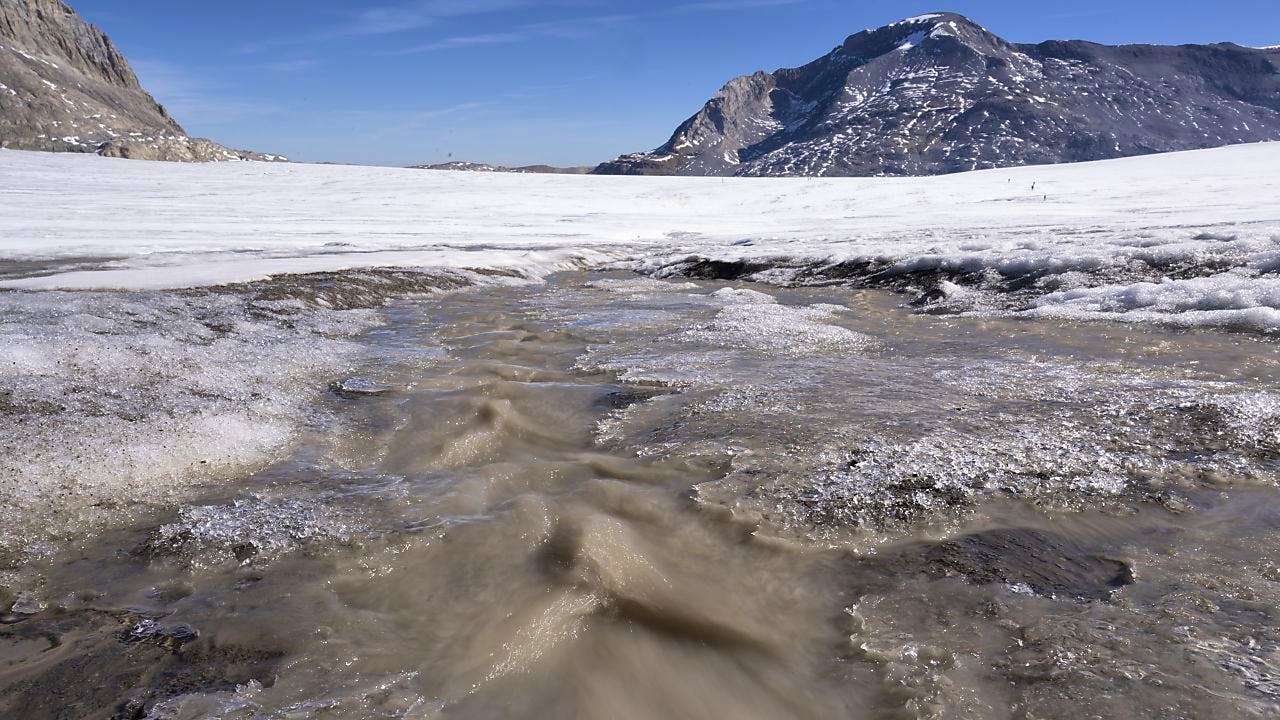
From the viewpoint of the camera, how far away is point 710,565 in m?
2.81

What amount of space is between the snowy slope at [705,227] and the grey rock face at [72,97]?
20605 millimetres

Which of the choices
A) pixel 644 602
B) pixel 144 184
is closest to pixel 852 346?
pixel 644 602

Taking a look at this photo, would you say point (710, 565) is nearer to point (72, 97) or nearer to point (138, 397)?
point (138, 397)

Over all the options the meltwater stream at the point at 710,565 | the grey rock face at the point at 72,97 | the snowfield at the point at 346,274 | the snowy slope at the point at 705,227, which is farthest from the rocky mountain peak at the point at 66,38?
the meltwater stream at the point at 710,565

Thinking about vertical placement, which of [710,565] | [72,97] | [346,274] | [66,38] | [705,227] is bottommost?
[710,565]

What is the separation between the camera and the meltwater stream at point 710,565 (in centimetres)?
203

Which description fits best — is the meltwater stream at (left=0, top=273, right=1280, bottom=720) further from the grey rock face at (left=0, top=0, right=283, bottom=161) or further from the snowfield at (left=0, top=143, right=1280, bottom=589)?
the grey rock face at (left=0, top=0, right=283, bottom=161)

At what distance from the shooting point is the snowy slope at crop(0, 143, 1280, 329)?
984 centimetres

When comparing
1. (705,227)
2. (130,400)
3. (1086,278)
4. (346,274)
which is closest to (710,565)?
(130,400)

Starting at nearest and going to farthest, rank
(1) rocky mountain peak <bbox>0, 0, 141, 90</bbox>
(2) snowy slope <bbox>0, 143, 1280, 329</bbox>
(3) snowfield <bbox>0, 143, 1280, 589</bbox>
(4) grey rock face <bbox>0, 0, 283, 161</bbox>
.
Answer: (3) snowfield <bbox>0, 143, 1280, 589</bbox>, (2) snowy slope <bbox>0, 143, 1280, 329</bbox>, (4) grey rock face <bbox>0, 0, 283, 161</bbox>, (1) rocky mountain peak <bbox>0, 0, 141, 90</bbox>

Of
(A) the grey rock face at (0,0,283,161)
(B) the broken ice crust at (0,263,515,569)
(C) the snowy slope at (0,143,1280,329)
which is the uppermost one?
(A) the grey rock face at (0,0,283,161)

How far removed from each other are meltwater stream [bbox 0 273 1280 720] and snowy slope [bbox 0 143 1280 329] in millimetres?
4932

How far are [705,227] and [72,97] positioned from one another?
114 meters

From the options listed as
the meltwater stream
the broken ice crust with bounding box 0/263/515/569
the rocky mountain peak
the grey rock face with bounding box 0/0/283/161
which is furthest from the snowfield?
the rocky mountain peak
